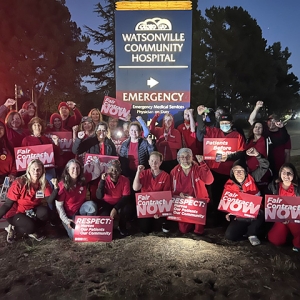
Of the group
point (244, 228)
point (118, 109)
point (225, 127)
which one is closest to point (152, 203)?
point (244, 228)

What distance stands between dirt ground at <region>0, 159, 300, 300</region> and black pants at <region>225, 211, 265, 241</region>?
0.39ft

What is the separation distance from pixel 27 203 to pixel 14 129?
1361 mm

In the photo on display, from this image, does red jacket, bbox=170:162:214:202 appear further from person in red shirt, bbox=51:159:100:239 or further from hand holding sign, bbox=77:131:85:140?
hand holding sign, bbox=77:131:85:140

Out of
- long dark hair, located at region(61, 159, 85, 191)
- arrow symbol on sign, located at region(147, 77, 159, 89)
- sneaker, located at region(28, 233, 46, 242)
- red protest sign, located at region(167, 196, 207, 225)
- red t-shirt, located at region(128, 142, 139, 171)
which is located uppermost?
arrow symbol on sign, located at region(147, 77, 159, 89)

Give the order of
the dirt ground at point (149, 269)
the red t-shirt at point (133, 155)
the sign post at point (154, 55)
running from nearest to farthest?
the dirt ground at point (149, 269)
the red t-shirt at point (133, 155)
the sign post at point (154, 55)

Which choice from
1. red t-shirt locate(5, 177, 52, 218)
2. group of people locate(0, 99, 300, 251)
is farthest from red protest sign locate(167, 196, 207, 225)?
red t-shirt locate(5, 177, 52, 218)

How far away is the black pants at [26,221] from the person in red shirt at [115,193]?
832 millimetres

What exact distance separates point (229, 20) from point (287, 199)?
28.3 meters

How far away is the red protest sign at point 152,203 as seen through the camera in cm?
495

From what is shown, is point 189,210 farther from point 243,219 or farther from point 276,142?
point 276,142

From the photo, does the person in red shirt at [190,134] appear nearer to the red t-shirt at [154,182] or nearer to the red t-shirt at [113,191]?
the red t-shirt at [154,182]

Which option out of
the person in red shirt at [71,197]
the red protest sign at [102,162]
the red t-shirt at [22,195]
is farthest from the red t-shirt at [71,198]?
the red protest sign at [102,162]

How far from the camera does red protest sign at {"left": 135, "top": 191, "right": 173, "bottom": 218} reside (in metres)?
4.95

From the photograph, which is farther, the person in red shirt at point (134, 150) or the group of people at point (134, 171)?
the person in red shirt at point (134, 150)
